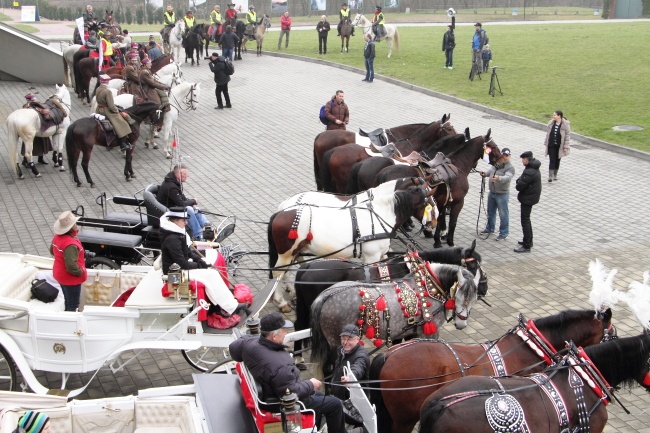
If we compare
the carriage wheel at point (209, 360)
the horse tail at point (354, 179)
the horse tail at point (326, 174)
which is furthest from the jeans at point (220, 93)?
the carriage wheel at point (209, 360)

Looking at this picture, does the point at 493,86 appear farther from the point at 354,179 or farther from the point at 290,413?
the point at 290,413

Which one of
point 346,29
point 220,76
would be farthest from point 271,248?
point 346,29

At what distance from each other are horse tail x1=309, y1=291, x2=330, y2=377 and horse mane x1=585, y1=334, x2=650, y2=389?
2.64 meters

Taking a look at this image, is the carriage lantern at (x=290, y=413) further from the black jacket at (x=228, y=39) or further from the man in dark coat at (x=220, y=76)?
the black jacket at (x=228, y=39)

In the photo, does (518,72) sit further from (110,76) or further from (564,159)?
(110,76)

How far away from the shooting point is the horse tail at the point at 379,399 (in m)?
6.64

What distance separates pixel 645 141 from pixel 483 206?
756 centimetres

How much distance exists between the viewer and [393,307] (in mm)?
7691

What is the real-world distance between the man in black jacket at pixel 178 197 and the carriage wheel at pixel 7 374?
10.3 feet

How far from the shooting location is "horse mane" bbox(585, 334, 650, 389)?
6094 mm

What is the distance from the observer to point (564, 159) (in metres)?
18.3

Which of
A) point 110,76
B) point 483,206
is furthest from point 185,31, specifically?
point 483,206

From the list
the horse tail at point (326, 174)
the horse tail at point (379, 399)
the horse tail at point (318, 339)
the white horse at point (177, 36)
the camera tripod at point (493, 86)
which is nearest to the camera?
the horse tail at point (379, 399)

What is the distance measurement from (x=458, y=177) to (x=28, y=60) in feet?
61.1
